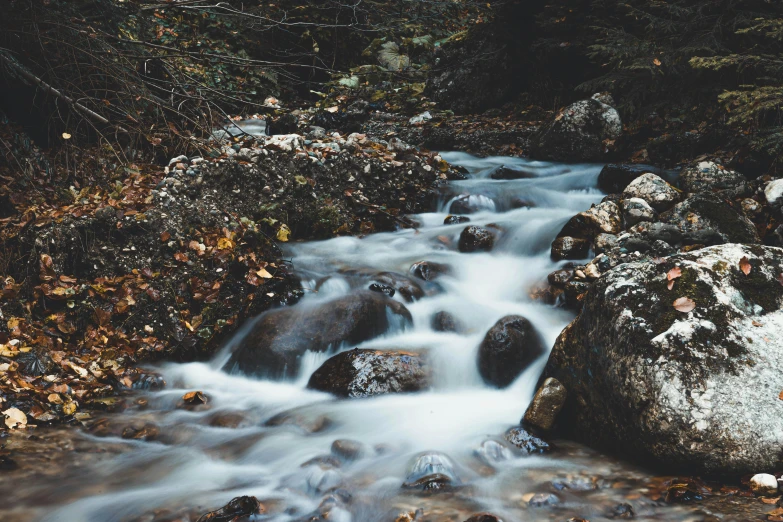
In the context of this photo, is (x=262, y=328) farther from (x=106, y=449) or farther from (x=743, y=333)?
(x=743, y=333)

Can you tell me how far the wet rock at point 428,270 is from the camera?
6098 millimetres

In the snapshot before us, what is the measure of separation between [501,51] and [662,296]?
9.91 metres

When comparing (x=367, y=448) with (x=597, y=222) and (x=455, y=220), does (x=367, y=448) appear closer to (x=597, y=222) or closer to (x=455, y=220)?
(x=597, y=222)

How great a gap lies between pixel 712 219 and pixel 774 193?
94cm

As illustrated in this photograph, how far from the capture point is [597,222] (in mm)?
5914

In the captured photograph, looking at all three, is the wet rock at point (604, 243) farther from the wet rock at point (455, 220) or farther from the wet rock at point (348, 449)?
the wet rock at point (348, 449)

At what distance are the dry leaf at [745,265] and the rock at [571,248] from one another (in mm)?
2475

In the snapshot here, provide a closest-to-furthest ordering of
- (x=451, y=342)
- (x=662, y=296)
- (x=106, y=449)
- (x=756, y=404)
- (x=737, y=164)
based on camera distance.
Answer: (x=756, y=404), (x=662, y=296), (x=106, y=449), (x=451, y=342), (x=737, y=164)

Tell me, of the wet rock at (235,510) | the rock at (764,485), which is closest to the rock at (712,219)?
the rock at (764,485)

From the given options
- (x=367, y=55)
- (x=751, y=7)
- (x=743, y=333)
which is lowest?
(x=743, y=333)

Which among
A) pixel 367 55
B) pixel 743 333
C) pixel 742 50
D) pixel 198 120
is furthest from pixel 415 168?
pixel 367 55

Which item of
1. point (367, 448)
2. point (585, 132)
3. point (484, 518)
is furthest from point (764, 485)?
point (585, 132)

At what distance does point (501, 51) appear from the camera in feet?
39.1

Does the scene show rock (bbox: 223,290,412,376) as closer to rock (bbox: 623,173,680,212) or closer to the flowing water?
the flowing water
